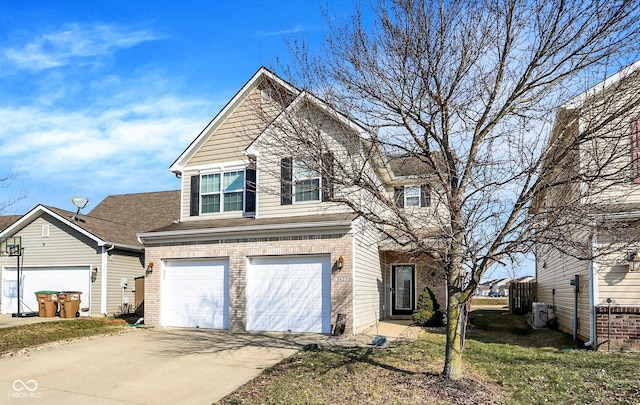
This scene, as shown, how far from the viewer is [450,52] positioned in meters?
7.86

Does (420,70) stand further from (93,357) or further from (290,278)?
(93,357)

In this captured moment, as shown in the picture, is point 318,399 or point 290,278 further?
point 290,278

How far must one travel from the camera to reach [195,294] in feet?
49.4

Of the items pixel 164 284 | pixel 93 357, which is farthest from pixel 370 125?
pixel 164 284

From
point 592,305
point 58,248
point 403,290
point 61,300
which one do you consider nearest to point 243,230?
point 403,290

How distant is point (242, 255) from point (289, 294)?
71.2 inches

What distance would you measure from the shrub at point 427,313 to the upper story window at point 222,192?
664cm

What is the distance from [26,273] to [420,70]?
1922 centimetres

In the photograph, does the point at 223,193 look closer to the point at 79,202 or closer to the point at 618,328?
the point at 79,202

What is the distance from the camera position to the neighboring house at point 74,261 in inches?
751

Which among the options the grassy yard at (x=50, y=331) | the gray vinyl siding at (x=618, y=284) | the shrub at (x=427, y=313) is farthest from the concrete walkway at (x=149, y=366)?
the gray vinyl siding at (x=618, y=284)

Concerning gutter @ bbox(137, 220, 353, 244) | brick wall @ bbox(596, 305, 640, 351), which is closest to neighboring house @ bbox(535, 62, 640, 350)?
brick wall @ bbox(596, 305, 640, 351)

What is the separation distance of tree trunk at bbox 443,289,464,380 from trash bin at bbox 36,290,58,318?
15.4 m

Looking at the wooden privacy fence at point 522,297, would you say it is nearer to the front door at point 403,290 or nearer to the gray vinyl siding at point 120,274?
the front door at point 403,290
